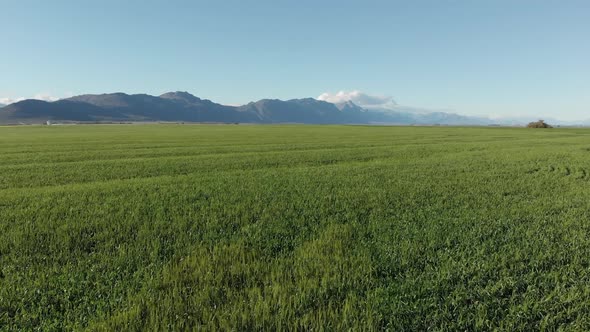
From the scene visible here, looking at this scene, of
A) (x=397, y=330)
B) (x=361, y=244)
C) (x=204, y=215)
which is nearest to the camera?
(x=397, y=330)

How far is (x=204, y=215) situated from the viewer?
10.5 meters

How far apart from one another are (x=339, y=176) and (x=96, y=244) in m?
13.1

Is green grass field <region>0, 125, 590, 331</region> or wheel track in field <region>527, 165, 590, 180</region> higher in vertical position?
wheel track in field <region>527, 165, 590, 180</region>

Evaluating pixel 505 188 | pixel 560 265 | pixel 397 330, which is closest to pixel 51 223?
pixel 397 330

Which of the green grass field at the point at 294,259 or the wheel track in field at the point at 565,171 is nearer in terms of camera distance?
the green grass field at the point at 294,259

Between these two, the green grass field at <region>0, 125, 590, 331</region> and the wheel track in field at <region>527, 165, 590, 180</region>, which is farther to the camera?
the wheel track in field at <region>527, 165, 590, 180</region>

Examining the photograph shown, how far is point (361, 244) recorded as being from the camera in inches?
319

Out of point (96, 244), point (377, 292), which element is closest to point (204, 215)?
point (96, 244)

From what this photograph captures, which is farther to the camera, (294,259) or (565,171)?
(565,171)

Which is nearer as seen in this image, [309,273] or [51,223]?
[309,273]

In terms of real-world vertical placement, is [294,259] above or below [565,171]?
below

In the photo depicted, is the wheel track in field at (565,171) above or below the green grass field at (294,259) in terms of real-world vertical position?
above

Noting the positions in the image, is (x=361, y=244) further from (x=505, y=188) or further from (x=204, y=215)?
(x=505, y=188)

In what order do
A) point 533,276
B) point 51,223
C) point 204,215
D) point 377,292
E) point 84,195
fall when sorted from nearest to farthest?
point 377,292, point 533,276, point 51,223, point 204,215, point 84,195
